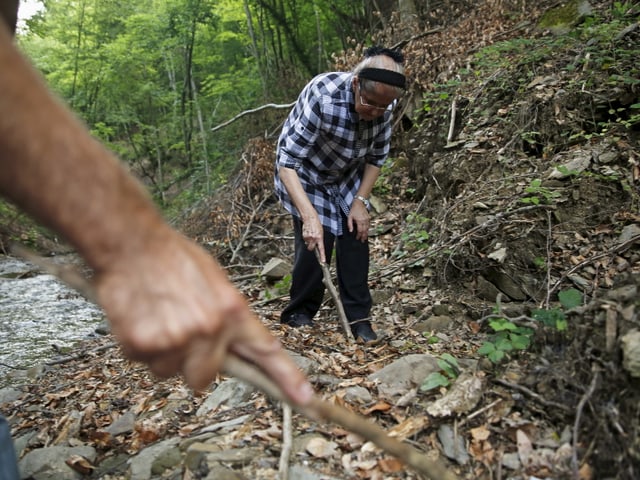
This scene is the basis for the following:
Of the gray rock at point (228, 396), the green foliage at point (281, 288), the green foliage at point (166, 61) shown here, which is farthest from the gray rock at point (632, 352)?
the green foliage at point (166, 61)

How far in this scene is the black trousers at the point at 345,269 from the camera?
308 cm

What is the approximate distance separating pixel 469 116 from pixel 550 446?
13.2 feet

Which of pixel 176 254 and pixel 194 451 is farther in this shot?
pixel 194 451

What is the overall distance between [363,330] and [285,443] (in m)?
1.40

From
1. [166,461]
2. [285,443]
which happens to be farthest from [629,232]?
[166,461]

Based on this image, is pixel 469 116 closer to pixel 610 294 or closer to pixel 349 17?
pixel 610 294

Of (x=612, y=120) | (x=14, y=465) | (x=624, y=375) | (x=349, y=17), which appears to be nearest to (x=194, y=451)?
(x=14, y=465)

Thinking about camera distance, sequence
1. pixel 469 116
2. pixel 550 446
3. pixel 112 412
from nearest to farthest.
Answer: pixel 550 446, pixel 112 412, pixel 469 116

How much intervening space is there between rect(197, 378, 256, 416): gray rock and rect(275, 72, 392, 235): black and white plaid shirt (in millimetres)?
1191

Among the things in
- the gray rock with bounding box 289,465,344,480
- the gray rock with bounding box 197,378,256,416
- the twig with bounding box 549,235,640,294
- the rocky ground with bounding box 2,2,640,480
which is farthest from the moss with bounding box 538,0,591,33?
the gray rock with bounding box 289,465,344,480

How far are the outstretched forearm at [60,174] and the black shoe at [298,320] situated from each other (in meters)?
2.65

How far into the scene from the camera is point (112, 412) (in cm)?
263

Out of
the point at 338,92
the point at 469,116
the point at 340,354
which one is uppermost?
the point at 338,92

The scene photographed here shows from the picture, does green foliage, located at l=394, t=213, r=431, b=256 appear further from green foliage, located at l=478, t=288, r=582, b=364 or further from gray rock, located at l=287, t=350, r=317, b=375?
green foliage, located at l=478, t=288, r=582, b=364
